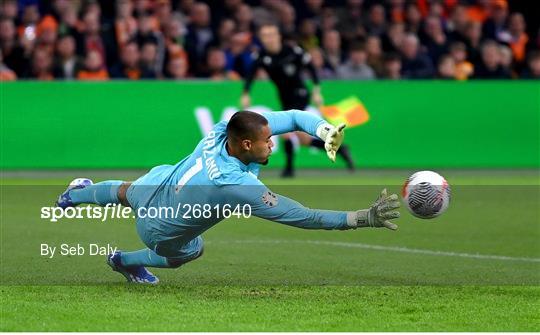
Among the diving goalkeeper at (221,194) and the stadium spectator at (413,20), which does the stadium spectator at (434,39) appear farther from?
the diving goalkeeper at (221,194)

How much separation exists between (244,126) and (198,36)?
13.8 metres

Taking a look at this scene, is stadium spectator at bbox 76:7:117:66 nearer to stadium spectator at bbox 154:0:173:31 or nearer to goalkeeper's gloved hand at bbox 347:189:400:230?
stadium spectator at bbox 154:0:173:31

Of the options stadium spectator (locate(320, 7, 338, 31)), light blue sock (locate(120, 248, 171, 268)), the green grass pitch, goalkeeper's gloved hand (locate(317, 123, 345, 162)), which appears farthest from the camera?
stadium spectator (locate(320, 7, 338, 31))

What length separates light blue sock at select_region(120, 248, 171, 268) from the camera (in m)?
8.97

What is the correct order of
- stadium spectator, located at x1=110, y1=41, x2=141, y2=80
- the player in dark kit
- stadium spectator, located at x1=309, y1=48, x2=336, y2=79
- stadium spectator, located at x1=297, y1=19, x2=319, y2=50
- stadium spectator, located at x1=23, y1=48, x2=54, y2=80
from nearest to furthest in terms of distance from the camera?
the player in dark kit, stadium spectator, located at x1=23, y1=48, x2=54, y2=80, stadium spectator, located at x1=110, y1=41, x2=141, y2=80, stadium spectator, located at x1=309, y1=48, x2=336, y2=79, stadium spectator, located at x1=297, y1=19, x2=319, y2=50

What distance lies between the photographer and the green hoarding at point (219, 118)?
1959 cm

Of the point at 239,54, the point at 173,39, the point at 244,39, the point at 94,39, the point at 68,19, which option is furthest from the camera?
the point at 244,39

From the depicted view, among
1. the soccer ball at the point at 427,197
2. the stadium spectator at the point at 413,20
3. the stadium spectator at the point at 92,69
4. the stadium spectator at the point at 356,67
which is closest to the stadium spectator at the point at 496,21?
the stadium spectator at the point at 413,20

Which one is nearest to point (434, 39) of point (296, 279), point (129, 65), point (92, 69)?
point (129, 65)

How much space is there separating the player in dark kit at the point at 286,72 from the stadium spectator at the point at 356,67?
6.73 ft

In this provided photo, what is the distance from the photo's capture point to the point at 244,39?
21.8 m

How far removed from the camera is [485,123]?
69.0 feet

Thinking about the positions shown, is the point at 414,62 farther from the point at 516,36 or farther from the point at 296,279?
the point at 296,279

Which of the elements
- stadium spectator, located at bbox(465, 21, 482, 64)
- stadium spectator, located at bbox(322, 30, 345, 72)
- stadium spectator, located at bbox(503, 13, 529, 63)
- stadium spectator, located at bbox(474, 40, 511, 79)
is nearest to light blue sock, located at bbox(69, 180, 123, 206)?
stadium spectator, located at bbox(322, 30, 345, 72)
